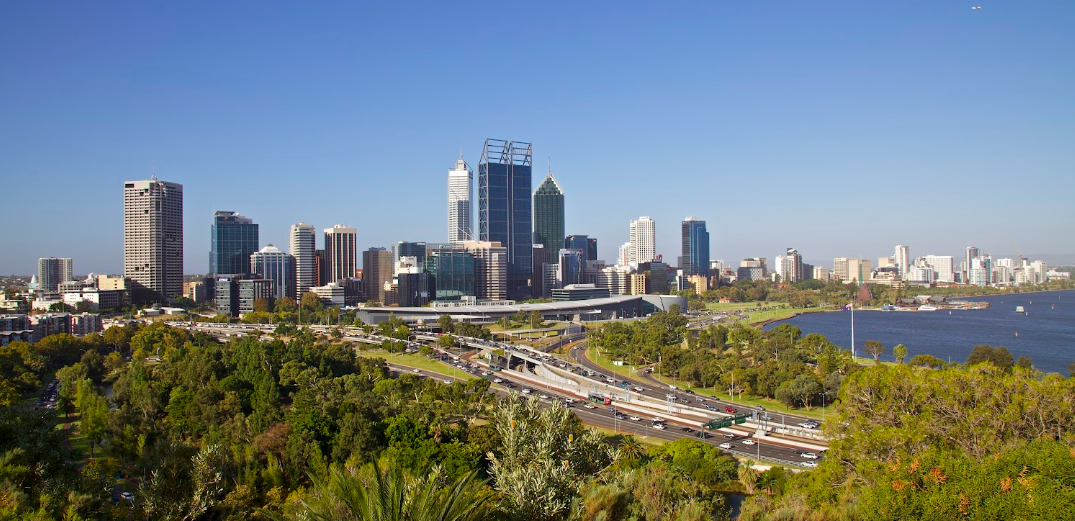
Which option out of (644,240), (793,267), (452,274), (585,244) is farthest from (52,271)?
(793,267)

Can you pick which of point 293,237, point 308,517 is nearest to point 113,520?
point 308,517

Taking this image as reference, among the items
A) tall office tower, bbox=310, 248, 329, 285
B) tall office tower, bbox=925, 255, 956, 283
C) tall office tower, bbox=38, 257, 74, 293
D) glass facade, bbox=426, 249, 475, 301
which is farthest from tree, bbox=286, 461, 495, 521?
tall office tower, bbox=925, 255, 956, 283

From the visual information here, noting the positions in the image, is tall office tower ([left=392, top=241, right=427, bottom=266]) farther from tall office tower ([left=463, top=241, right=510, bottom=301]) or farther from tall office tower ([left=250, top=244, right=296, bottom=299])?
tall office tower ([left=463, top=241, right=510, bottom=301])

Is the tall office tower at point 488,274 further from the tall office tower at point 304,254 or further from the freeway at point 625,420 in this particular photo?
the freeway at point 625,420

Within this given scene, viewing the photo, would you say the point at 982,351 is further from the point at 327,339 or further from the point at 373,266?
the point at 373,266

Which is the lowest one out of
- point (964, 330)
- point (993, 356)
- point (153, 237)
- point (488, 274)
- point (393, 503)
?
point (964, 330)

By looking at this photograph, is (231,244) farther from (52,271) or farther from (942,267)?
(942,267)

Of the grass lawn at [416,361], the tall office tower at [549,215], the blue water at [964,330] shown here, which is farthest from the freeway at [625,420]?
the tall office tower at [549,215]
